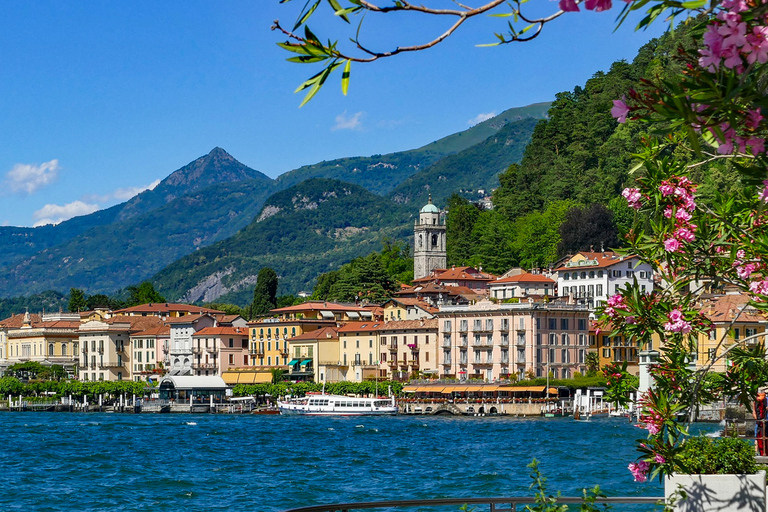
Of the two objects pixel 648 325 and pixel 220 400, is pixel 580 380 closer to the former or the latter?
pixel 220 400

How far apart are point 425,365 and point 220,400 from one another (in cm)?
2093

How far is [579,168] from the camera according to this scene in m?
117

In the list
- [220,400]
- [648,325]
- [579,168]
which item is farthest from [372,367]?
[648,325]

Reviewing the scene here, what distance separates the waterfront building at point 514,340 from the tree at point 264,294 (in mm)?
39585

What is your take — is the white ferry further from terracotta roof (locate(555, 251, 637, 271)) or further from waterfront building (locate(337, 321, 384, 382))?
terracotta roof (locate(555, 251, 637, 271))

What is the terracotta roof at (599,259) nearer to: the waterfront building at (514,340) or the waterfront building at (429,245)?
the waterfront building at (514,340)

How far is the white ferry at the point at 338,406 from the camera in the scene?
88.1 m

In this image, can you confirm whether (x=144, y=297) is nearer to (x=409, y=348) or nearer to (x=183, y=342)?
(x=183, y=342)

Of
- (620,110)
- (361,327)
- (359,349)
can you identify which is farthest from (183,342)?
(620,110)

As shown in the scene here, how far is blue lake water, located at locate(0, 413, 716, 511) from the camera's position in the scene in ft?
119

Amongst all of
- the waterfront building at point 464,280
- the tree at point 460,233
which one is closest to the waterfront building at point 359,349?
the waterfront building at point 464,280

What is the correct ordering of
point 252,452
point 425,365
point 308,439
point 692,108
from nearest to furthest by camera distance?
point 692,108 → point 252,452 → point 308,439 → point 425,365

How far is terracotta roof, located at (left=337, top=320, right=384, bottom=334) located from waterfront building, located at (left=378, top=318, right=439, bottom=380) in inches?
35.5

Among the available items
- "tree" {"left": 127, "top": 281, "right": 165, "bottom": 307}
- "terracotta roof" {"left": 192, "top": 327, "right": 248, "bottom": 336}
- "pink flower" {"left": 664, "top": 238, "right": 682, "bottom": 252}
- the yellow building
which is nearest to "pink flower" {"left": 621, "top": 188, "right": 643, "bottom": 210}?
"pink flower" {"left": 664, "top": 238, "right": 682, "bottom": 252}
